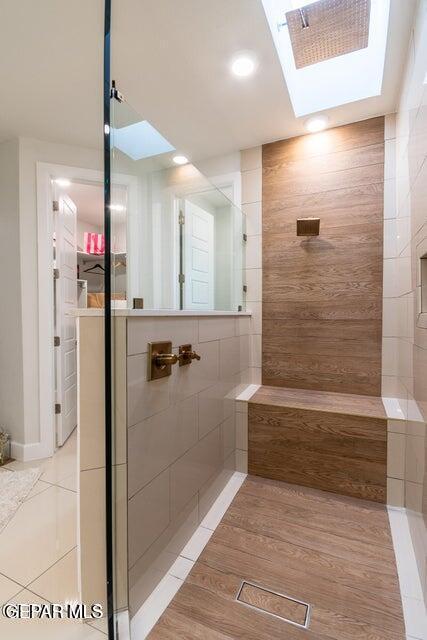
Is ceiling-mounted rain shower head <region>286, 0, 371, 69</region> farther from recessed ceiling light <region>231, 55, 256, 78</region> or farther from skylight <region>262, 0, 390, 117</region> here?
recessed ceiling light <region>231, 55, 256, 78</region>

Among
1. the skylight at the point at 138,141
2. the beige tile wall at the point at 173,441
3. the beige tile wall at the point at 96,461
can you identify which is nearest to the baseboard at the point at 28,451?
the beige tile wall at the point at 173,441

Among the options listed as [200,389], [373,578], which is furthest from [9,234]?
[373,578]

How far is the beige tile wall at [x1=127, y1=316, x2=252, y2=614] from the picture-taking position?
1023mm

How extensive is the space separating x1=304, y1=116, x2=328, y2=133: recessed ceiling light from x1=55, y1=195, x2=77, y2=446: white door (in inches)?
79.8

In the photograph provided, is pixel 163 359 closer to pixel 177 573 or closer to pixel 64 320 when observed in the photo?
pixel 177 573

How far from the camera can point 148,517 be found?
1.08 m

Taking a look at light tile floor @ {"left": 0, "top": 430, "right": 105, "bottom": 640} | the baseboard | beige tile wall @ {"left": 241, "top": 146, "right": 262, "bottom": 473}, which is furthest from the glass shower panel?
the baseboard

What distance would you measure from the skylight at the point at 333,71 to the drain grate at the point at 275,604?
8.09 feet

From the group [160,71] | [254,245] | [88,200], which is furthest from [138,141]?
[88,200]

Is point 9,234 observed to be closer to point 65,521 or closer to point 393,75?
point 65,521

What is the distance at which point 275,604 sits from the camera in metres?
1.09

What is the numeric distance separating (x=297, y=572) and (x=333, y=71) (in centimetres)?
274

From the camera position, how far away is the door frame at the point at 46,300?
2266 mm

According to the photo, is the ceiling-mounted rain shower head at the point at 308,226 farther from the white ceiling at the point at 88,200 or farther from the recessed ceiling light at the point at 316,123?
the white ceiling at the point at 88,200
